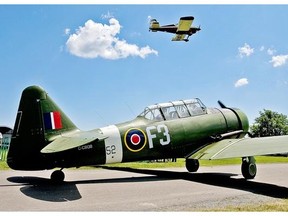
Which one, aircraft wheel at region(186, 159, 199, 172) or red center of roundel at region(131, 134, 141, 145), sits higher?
red center of roundel at region(131, 134, 141, 145)

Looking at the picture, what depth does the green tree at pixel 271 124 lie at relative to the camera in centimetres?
8043

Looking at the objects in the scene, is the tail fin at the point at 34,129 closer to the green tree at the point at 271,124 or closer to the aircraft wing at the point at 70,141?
the aircraft wing at the point at 70,141

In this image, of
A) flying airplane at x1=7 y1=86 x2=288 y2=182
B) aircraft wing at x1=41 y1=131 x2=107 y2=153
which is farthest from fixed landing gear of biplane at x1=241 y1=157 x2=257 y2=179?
aircraft wing at x1=41 y1=131 x2=107 y2=153

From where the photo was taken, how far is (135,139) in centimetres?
1031

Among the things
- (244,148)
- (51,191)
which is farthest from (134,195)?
(244,148)

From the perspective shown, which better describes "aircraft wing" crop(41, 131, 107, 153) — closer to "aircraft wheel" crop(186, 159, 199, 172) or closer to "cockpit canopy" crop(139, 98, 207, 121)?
"cockpit canopy" crop(139, 98, 207, 121)

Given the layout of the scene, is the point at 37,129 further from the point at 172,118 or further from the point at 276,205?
the point at 276,205

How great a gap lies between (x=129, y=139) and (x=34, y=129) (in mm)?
2716

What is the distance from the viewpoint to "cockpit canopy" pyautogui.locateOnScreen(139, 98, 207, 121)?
1124 centimetres

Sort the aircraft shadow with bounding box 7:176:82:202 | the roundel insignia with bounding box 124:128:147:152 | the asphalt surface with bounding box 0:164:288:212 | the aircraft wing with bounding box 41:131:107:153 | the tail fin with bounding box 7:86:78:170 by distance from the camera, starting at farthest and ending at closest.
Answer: the roundel insignia with bounding box 124:128:147:152
the tail fin with bounding box 7:86:78:170
the aircraft wing with bounding box 41:131:107:153
the aircraft shadow with bounding box 7:176:82:202
the asphalt surface with bounding box 0:164:288:212

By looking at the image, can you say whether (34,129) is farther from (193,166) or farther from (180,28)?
(180,28)

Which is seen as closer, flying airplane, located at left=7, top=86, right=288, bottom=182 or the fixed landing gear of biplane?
flying airplane, located at left=7, top=86, right=288, bottom=182

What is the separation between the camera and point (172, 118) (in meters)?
11.4

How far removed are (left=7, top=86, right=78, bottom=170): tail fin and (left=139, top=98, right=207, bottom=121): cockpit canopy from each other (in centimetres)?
272
